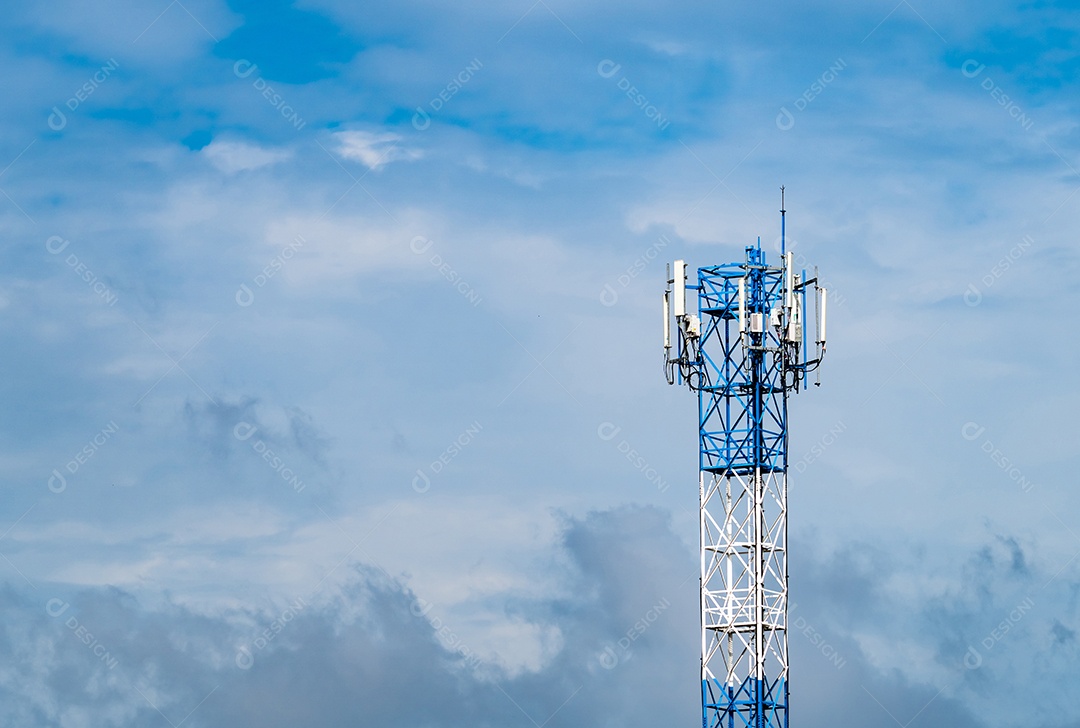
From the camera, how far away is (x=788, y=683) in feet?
299

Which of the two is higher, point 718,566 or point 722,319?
point 722,319

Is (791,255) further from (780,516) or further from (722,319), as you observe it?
(780,516)

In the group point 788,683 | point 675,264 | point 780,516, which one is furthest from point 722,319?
point 788,683

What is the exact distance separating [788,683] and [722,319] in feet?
51.3

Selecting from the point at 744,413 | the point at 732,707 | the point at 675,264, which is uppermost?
the point at 675,264

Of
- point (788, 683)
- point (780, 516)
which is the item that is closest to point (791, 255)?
point (780, 516)

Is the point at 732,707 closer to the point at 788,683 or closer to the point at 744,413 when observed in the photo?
the point at 788,683

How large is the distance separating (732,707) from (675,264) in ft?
61.8

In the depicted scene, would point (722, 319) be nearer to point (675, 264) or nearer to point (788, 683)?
point (675, 264)

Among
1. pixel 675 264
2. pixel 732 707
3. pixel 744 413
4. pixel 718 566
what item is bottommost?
pixel 732 707

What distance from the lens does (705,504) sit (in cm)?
9269

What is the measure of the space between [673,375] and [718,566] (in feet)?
27.4

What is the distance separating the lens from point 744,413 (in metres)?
93.0

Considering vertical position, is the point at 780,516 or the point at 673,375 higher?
the point at 673,375
